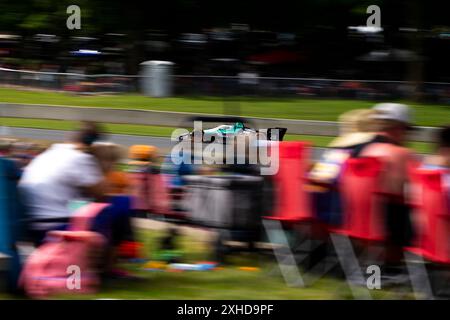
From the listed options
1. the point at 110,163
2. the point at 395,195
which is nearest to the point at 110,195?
the point at 110,163

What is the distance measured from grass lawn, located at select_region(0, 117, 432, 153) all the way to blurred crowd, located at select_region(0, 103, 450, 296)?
1141cm

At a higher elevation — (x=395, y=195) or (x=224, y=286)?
(x=395, y=195)

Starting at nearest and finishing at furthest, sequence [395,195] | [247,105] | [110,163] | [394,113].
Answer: [395,195]
[394,113]
[110,163]
[247,105]

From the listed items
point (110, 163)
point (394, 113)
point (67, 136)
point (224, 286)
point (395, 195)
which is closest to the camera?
point (395, 195)

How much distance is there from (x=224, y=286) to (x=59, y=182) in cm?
149

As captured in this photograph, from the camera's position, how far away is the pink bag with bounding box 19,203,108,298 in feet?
20.8

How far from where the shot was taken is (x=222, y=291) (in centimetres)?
662

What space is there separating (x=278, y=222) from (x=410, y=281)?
3.87ft

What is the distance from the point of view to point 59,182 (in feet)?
21.8

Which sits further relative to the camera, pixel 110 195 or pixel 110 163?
pixel 110 163

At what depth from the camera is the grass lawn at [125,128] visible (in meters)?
18.8

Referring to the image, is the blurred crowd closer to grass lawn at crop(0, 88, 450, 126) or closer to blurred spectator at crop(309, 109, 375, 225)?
blurred spectator at crop(309, 109, 375, 225)

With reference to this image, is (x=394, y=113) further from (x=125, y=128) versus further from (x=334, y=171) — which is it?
(x=125, y=128)

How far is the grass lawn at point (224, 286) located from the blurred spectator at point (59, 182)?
0.67 meters
